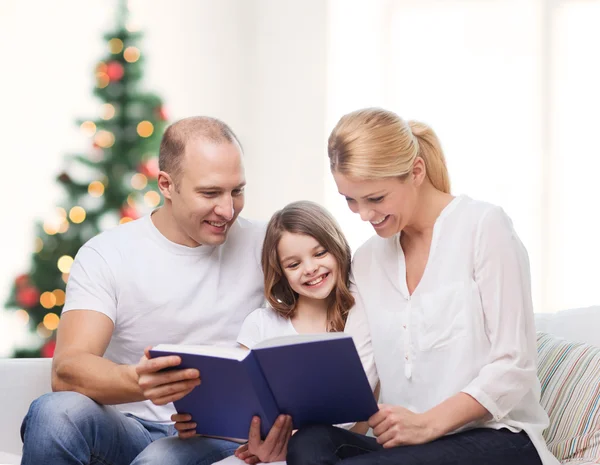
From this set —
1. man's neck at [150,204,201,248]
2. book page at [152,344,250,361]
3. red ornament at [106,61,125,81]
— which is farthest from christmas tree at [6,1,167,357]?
book page at [152,344,250,361]

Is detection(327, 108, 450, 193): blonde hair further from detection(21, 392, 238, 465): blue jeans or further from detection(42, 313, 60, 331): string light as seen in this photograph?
detection(42, 313, 60, 331): string light

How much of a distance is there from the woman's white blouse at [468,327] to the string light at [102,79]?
2.60 m

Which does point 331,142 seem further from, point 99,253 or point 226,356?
point 99,253

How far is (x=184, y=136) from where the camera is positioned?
2254 mm

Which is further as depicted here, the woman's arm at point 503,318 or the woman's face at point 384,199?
the woman's face at point 384,199

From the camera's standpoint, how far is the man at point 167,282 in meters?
2.08

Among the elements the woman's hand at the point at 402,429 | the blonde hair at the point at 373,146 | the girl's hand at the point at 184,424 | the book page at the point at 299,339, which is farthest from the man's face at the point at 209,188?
the woman's hand at the point at 402,429

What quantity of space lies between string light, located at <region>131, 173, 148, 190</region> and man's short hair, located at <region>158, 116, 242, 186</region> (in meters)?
1.80

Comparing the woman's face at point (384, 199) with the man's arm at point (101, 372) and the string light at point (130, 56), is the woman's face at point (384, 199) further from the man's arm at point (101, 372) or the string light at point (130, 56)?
the string light at point (130, 56)

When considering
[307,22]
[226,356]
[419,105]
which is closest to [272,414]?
[226,356]

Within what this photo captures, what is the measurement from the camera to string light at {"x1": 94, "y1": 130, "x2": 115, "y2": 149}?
404cm

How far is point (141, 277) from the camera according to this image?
2.24 m

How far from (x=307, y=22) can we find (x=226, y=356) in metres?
3.61

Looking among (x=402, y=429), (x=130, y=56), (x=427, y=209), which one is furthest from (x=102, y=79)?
(x=402, y=429)
